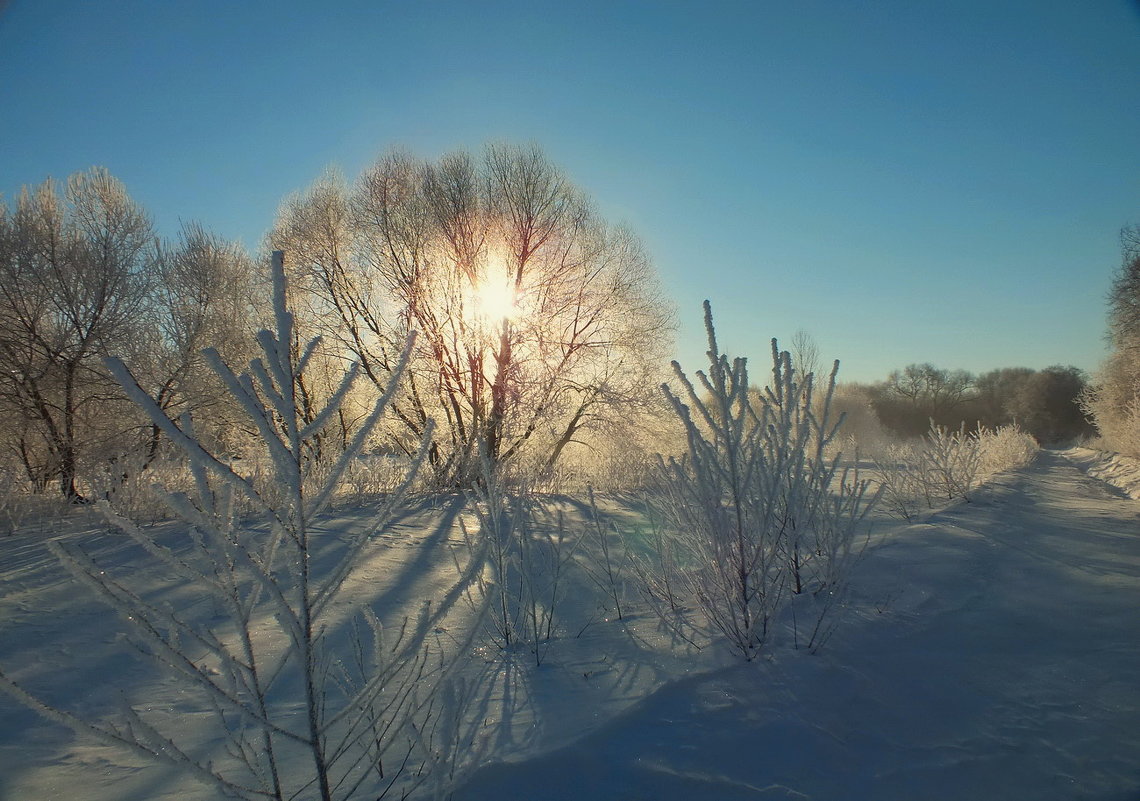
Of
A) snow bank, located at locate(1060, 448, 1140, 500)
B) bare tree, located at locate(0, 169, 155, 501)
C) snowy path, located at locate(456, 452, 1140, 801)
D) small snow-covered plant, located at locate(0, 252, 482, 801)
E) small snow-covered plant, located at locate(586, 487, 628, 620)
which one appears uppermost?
bare tree, located at locate(0, 169, 155, 501)

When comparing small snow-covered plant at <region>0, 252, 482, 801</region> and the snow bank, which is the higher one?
small snow-covered plant at <region>0, 252, 482, 801</region>

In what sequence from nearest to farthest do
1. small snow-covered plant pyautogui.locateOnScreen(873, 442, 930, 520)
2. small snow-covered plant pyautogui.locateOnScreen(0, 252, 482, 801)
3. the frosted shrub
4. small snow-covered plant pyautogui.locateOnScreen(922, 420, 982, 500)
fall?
small snow-covered plant pyautogui.locateOnScreen(0, 252, 482, 801), small snow-covered plant pyautogui.locateOnScreen(873, 442, 930, 520), the frosted shrub, small snow-covered plant pyautogui.locateOnScreen(922, 420, 982, 500)

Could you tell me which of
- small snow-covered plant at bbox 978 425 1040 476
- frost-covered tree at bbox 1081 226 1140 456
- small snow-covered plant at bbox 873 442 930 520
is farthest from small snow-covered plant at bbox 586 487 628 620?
frost-covered tree at bbox 1081 226 1140 456

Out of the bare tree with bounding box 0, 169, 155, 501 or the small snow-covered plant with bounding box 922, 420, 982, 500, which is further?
the bare tree with bounding box 0, 169, 155, 501

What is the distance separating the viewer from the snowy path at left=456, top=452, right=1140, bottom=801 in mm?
1705

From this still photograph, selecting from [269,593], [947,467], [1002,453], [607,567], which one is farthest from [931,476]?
[1002,453]

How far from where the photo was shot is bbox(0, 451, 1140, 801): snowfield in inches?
67.5

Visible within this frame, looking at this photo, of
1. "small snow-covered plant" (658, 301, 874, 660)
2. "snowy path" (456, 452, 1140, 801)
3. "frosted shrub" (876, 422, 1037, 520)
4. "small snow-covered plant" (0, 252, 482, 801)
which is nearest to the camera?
"small snow-covered plant" (0, 252, 482, 801)

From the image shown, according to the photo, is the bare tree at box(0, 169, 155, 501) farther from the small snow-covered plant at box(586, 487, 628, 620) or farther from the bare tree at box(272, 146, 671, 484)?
the small snow-covered plant at box(586, 487, 628, 620)

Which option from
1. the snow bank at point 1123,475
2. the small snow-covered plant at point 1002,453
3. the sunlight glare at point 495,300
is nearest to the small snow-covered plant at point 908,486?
the snow bank at point 1123,475

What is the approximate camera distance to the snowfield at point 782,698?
1.71 metres

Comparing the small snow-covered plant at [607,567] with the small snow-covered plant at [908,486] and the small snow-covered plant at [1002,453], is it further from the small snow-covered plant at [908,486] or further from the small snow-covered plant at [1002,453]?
the small snow-covered plant at [1002,453]

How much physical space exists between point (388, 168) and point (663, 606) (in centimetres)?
1129

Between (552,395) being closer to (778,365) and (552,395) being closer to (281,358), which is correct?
(778,365)
